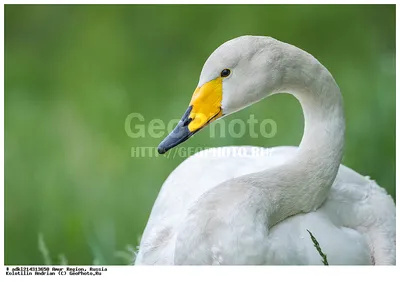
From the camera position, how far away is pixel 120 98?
3.51m

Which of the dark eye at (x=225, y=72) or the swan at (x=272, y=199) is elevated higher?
the dark eye at (x=225, y=72)

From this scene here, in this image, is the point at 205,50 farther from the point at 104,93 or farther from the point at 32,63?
the point at 32,63

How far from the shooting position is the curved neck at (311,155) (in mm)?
2072

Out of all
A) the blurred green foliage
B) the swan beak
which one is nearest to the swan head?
the swan beak

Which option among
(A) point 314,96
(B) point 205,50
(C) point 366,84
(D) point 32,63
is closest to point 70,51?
(D) point 32,63

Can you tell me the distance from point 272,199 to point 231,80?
31 centimetres

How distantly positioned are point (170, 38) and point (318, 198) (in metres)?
1.54

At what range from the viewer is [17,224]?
296 centimetres
